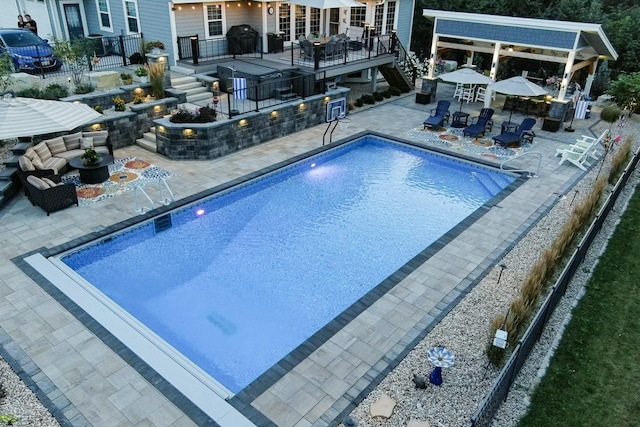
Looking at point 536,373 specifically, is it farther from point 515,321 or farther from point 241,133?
point 241,133

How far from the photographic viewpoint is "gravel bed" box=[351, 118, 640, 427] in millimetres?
6910

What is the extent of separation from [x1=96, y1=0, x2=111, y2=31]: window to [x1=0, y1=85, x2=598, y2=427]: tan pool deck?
13119 millimetres

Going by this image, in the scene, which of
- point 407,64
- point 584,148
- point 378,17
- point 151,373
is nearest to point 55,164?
point 151,373

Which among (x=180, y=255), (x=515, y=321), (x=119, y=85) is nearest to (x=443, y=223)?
(x=515, y=321)

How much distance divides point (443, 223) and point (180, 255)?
6.79 m

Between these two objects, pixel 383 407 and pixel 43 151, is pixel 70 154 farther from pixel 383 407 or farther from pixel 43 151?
pixel 383 407

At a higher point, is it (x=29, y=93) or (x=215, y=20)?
(x=215, y=20)

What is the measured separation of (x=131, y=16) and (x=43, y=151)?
33.6 feet

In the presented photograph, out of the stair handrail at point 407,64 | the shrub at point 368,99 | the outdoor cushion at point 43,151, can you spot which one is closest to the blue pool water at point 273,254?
the outdoor cushion at point 43,151

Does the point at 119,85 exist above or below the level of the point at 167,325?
above

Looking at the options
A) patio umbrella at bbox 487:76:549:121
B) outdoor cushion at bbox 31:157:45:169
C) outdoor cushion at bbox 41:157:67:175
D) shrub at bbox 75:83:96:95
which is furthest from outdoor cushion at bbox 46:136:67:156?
patio umbrella at bbox 487:76:549:121

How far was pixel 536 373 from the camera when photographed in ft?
25.4

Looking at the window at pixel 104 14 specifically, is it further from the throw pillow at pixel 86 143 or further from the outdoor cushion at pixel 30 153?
the outdoor cushion at pixel 30 153

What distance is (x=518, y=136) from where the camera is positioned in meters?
17.5
